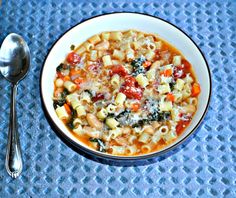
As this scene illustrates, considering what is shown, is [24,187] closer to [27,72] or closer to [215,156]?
[27,72]

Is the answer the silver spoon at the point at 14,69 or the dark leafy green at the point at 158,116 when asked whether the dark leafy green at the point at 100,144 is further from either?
the silver spoon at the point at 14,69

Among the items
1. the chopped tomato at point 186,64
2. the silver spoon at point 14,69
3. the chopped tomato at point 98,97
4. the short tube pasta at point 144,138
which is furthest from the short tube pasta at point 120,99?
the silver spoon at point 14,69

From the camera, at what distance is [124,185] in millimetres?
2881

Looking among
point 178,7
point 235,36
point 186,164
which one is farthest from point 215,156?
point 178,7

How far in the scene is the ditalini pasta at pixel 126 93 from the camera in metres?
2.92

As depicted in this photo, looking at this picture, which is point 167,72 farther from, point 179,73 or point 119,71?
point 119,71

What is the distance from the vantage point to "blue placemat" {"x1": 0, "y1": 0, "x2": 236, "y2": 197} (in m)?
2.88

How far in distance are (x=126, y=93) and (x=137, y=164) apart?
43 centimetres

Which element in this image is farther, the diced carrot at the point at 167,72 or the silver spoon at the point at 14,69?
the diced carrot at the point at 167,72

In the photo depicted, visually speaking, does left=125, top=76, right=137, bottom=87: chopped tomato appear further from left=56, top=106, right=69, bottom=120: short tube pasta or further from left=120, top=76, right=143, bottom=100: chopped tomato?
left=56, top=106, right=69, bottom=120: short tube pasta

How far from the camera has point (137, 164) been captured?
2898 mm

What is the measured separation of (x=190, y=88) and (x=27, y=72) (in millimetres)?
1051

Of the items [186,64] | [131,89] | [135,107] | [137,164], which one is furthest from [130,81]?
[137,164]

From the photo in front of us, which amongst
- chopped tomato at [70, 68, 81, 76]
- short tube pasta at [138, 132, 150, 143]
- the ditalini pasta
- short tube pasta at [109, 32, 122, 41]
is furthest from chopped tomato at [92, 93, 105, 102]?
short tube pasta at [109, 32, 122, 41]
